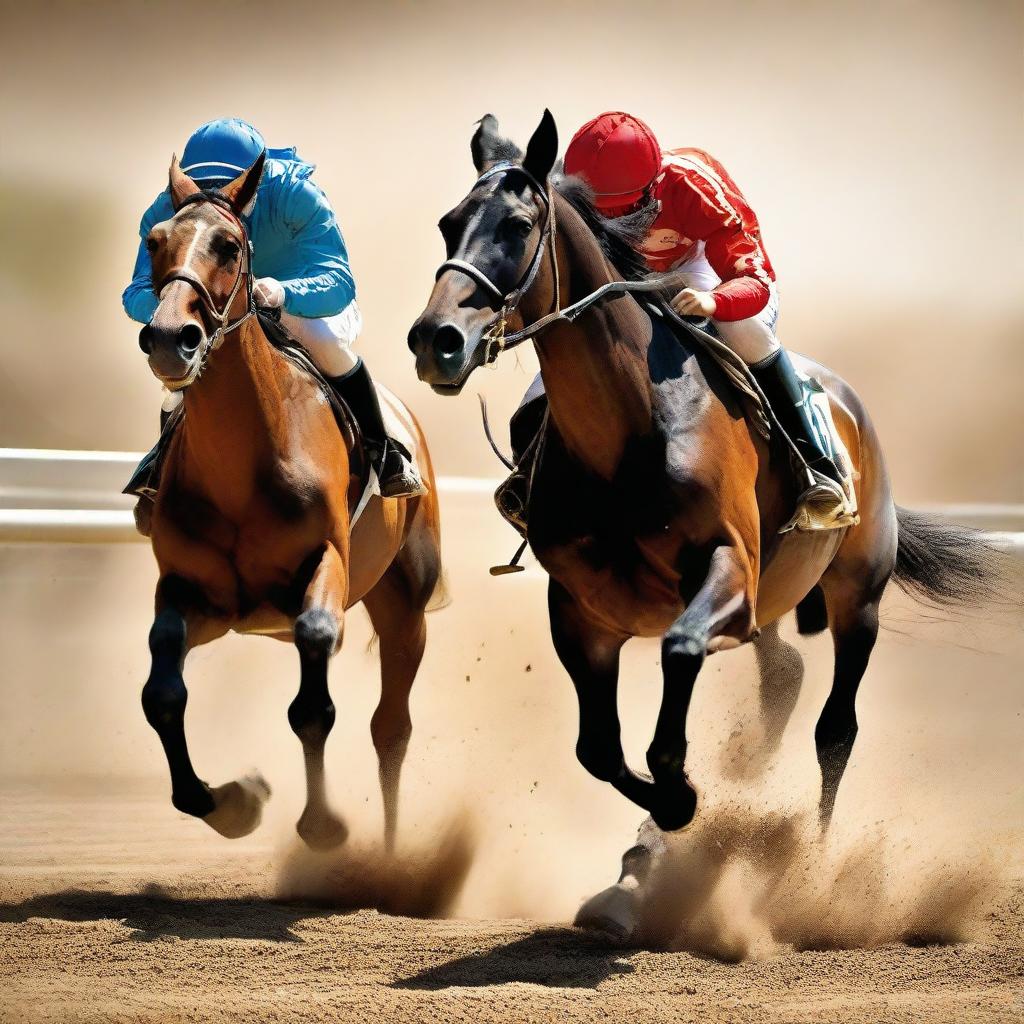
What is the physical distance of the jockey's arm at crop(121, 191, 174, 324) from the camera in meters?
4.68

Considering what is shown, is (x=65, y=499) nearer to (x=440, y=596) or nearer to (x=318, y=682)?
(x=440, y=596)

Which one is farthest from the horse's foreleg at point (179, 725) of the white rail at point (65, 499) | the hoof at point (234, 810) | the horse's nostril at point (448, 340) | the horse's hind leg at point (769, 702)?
the white rail at point (65, 499)

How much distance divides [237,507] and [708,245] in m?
1.64

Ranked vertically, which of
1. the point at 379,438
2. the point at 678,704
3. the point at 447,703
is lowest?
the point at 447,703

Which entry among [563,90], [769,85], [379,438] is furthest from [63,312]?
[379,438]

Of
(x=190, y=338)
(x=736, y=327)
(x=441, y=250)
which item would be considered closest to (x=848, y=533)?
(x=736, y=327)

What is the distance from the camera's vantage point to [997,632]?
381 inches

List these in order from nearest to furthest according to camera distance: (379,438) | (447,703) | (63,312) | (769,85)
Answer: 1. (379,438)
2. (447,703)
3. (63,312)
4. (769,85)

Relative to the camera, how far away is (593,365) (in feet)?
14.1

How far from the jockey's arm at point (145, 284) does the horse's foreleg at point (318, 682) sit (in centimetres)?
92

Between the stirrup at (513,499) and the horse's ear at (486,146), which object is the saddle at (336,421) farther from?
the horse's ear at (486,146)

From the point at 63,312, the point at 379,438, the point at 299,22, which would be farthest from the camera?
the point at 299,22

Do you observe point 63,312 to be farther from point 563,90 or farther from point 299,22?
point 563,90

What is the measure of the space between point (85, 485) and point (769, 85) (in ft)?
26.9
